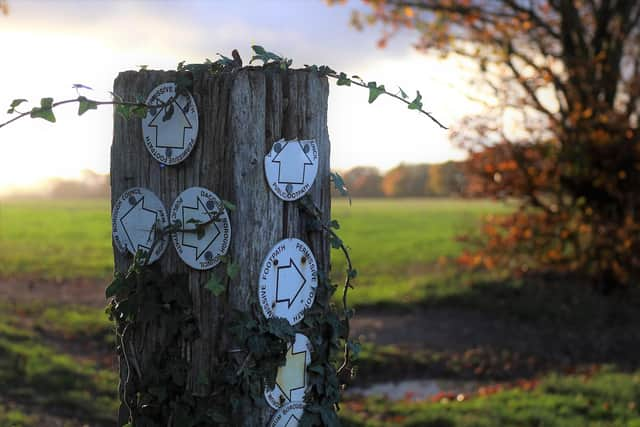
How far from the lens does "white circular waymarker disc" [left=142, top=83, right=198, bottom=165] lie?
259 centimetres

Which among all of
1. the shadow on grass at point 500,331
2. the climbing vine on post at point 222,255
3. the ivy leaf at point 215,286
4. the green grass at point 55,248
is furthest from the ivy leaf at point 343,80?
the green grass at point 55,248

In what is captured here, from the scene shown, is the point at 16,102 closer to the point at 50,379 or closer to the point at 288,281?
the point at 288,281

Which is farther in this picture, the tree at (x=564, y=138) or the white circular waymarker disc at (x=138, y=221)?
the tree at (x=564, y=138)

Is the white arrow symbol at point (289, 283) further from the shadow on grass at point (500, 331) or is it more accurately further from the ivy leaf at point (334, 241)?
the shadow on grass at point (500, 331)

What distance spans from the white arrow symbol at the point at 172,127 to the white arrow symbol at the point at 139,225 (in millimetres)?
271

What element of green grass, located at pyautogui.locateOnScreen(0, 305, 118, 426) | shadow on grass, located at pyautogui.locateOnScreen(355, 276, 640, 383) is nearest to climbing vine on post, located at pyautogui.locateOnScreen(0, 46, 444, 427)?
green grass, located at pyautogui.locateOnScreen(0, 305, 118, 426)

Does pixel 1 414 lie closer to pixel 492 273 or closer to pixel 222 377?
pixel 222 377

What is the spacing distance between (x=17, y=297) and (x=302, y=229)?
1051 cm

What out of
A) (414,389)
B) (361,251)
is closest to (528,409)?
(414,389)

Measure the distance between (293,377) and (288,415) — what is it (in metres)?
0.15

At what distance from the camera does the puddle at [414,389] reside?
7.19 metres

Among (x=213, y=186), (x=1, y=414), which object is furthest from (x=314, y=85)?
(x=1, y=414)

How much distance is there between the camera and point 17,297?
11.8 m

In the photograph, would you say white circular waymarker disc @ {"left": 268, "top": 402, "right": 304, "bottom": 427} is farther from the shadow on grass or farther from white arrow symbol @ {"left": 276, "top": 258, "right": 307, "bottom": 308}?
the shadow on grass
